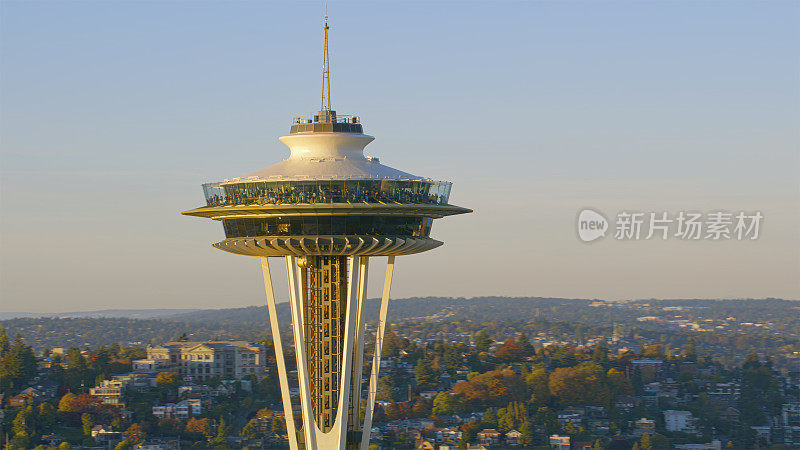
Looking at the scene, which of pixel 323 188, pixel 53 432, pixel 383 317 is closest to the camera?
pixel 323 188

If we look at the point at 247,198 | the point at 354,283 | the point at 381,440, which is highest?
the point at 247,198

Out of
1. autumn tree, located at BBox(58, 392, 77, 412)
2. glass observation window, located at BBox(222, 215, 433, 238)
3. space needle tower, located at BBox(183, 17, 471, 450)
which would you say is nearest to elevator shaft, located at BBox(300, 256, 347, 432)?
space needle tower, located at BBox(183, 17, 471, 450)

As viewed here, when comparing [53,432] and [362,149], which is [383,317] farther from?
[53,432]

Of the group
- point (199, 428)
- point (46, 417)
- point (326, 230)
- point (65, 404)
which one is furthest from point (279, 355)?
point (65, 404)

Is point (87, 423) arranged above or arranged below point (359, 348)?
below

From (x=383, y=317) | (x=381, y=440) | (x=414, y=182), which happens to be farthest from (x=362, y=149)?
(x=381, y=440)

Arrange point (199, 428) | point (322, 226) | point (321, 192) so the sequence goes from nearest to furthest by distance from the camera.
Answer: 1. point (321, 192)
2. point (322, 226)
3. point (199, 428)

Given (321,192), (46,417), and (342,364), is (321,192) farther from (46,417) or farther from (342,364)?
(46,417)

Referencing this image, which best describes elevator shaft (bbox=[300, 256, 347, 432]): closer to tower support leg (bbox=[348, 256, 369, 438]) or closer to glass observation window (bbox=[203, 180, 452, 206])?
tower support leg (bbox=[348, 256, 369, 438])

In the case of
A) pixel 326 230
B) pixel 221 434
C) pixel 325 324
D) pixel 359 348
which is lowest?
pixel 221 434
